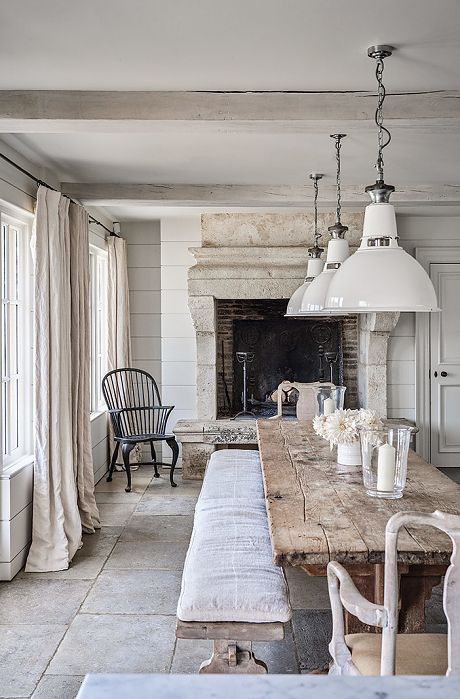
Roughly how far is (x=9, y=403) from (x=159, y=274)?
329 centimetres

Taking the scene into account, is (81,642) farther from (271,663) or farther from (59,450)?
(59,450)

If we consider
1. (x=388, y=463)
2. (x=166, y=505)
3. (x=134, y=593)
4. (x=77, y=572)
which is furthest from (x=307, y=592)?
(x=166, y=505)

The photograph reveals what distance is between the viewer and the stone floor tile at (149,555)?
4418 millimetres

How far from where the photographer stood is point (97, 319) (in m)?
7.14

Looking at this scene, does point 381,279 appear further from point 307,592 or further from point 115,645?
point 307,592

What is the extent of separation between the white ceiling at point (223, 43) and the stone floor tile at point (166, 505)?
3417 millimetres

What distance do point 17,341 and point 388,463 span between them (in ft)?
8.84

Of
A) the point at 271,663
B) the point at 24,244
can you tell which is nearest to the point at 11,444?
the point at 24,244

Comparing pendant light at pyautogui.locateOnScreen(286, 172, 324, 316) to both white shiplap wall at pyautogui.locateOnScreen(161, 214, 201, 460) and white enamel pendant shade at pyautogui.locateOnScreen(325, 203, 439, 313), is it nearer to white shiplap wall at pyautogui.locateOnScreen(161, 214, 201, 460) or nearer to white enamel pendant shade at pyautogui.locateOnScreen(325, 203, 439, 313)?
white enamel pendant shade at pyautogui.locateOnScreen(325, 203, 439, 313)

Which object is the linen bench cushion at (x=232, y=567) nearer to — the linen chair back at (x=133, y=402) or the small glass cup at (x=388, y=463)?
the small glass cup at (x=388, y=463)

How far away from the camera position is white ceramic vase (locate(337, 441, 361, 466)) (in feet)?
11.6

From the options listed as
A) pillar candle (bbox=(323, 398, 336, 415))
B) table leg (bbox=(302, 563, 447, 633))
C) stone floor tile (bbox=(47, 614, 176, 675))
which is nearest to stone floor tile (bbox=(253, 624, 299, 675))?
stone floor tile (bbox=(47, 614, 176, 675))

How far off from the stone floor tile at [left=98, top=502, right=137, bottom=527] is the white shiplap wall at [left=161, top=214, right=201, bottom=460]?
164 cm

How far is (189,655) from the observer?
3.20m
